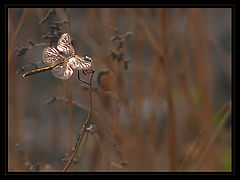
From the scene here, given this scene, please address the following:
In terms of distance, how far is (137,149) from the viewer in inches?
45.1

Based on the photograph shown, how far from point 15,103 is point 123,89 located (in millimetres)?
450

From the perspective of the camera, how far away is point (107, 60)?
926 millimetres

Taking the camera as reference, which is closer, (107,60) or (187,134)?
(107,60)

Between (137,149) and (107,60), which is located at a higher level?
(107,60)

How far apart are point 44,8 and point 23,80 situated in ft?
1.89

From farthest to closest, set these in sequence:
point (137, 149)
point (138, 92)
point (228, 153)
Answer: point (228, 153) < point (138, 92) < point (137, 149)

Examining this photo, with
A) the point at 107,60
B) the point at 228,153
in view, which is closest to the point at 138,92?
the point at 107,60
